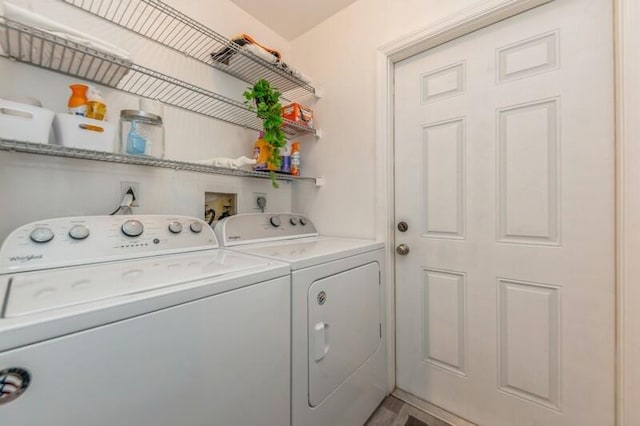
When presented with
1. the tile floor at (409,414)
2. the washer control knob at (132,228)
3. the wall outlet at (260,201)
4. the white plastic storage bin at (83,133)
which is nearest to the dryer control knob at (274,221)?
the wall outlet at (260,201)

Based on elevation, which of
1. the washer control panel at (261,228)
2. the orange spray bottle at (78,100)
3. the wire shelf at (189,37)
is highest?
the wire shelf at (189,37)

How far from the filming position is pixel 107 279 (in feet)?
2.30

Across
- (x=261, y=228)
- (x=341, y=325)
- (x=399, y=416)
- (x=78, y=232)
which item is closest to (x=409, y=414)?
(x=399, y=416)

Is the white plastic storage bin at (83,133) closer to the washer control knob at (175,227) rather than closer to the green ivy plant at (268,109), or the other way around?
the washer control knob at (175,227)

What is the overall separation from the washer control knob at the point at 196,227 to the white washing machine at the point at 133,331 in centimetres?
16

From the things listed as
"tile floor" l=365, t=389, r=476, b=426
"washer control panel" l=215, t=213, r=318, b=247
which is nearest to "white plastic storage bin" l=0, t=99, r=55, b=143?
"washer control panel" l=215, t=213, r=318, b=247

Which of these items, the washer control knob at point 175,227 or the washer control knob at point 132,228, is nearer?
the washer control knob at point 132,228

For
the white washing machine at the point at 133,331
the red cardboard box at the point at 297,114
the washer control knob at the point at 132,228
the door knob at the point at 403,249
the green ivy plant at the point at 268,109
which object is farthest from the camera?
the red cardboard box at the point at 297,114

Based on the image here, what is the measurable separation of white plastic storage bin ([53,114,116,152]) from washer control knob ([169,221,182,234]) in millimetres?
364

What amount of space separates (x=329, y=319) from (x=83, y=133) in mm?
1183

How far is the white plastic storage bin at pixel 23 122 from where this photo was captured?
80cm

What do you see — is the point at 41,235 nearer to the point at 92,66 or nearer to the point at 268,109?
the point at 92,66

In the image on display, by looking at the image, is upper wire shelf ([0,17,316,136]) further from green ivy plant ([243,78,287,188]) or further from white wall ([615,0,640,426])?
white wall ([615,0,640,426])

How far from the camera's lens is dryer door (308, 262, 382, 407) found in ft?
3.34
